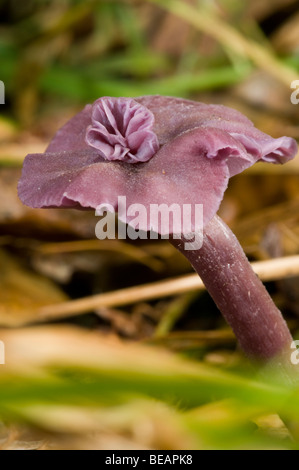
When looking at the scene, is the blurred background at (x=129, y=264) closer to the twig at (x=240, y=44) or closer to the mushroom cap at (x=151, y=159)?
the twig at (x=240, y=44)

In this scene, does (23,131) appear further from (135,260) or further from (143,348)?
(143,348)

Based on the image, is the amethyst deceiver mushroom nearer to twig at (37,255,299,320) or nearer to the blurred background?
the blurred background

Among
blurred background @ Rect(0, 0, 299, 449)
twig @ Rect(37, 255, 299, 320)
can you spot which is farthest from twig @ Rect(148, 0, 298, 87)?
twig @ Rect(37, 255, 299, 320)

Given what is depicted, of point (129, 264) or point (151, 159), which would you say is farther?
point (129, 264)

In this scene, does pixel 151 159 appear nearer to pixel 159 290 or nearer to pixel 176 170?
pixel 176 170

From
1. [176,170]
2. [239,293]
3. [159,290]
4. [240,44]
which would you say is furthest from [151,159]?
[240,44]

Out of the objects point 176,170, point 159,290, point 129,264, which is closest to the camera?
point 176,170

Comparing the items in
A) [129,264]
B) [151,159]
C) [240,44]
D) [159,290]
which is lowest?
[151,159]

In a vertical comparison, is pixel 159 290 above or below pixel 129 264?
below
